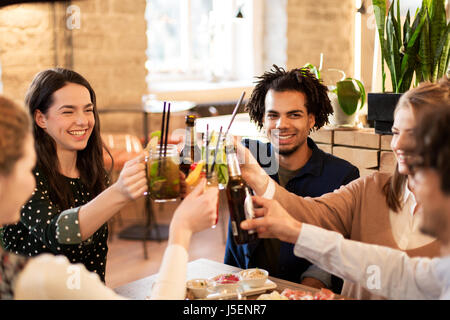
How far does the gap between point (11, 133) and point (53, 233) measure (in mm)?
775

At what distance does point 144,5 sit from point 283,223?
3.99m

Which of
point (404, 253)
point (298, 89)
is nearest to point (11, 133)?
point (404, 253)

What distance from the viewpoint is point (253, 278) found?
5.49 feet

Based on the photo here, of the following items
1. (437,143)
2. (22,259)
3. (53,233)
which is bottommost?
(53,233)

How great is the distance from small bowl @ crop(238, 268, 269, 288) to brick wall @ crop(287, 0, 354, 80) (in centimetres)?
500

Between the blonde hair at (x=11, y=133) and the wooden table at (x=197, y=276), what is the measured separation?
2.31ft

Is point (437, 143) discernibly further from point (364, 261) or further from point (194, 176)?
point (194, 176)

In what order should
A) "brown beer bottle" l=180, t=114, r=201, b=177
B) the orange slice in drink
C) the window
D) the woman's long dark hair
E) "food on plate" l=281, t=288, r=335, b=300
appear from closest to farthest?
"food on plate" l=281, t=288, r=335, b=300, the orange slice in drink, "brown beer bottle" l=180, t=114, r=201, b=177, the woman's long dark hair, the window

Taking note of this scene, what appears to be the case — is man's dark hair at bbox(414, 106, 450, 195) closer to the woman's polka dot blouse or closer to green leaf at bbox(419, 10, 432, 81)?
the woman's polka dot blouse

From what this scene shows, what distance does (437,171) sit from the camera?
1.10 metres

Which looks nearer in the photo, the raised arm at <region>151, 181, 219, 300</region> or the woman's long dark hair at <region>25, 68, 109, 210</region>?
the raised arm at <region>151, 181, 219, 300</region>

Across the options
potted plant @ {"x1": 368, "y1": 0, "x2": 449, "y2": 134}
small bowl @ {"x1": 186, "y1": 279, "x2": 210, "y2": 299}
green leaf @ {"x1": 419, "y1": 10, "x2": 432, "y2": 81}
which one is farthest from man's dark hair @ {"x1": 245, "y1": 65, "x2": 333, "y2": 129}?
small bowl @ {"x1": 186, "y1": 279, "x2": 210, "y2": 299}

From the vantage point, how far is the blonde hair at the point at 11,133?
1.09 m

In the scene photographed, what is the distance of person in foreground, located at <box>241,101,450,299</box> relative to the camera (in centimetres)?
110
